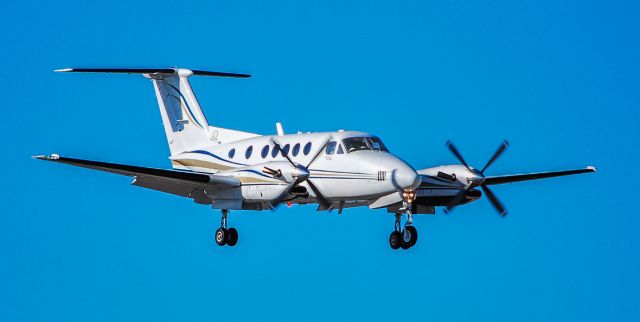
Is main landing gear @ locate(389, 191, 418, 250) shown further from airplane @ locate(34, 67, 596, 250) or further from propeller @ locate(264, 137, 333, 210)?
propeller @ locate(264, 137, 333, 210)

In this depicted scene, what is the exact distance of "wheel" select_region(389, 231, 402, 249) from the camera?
1277 inches

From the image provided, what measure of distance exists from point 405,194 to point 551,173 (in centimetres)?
608

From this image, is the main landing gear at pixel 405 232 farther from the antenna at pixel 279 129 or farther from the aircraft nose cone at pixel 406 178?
the antenna at pixel 279 129

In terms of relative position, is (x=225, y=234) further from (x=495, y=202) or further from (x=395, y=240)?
(x=495, y=202)

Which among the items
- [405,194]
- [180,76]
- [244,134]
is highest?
[180,76]

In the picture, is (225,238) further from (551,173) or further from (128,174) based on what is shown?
(551,173)

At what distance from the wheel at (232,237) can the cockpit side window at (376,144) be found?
540 cm

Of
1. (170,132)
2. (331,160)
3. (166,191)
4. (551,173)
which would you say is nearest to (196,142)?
(170,132)

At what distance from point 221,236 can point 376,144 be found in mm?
5779

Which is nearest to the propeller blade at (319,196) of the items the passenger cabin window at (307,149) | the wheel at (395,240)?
the passenger cabin window at (307,149)

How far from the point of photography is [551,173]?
114 ft

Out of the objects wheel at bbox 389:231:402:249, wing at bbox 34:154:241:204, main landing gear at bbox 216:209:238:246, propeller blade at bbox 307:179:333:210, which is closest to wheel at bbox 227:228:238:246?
main landing gear at bbox 216:209:238:246

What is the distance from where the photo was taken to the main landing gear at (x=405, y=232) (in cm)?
3091

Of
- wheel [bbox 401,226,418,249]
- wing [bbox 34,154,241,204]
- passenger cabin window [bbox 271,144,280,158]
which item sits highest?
passenger cabin window [bbox 271,144,280,158]
